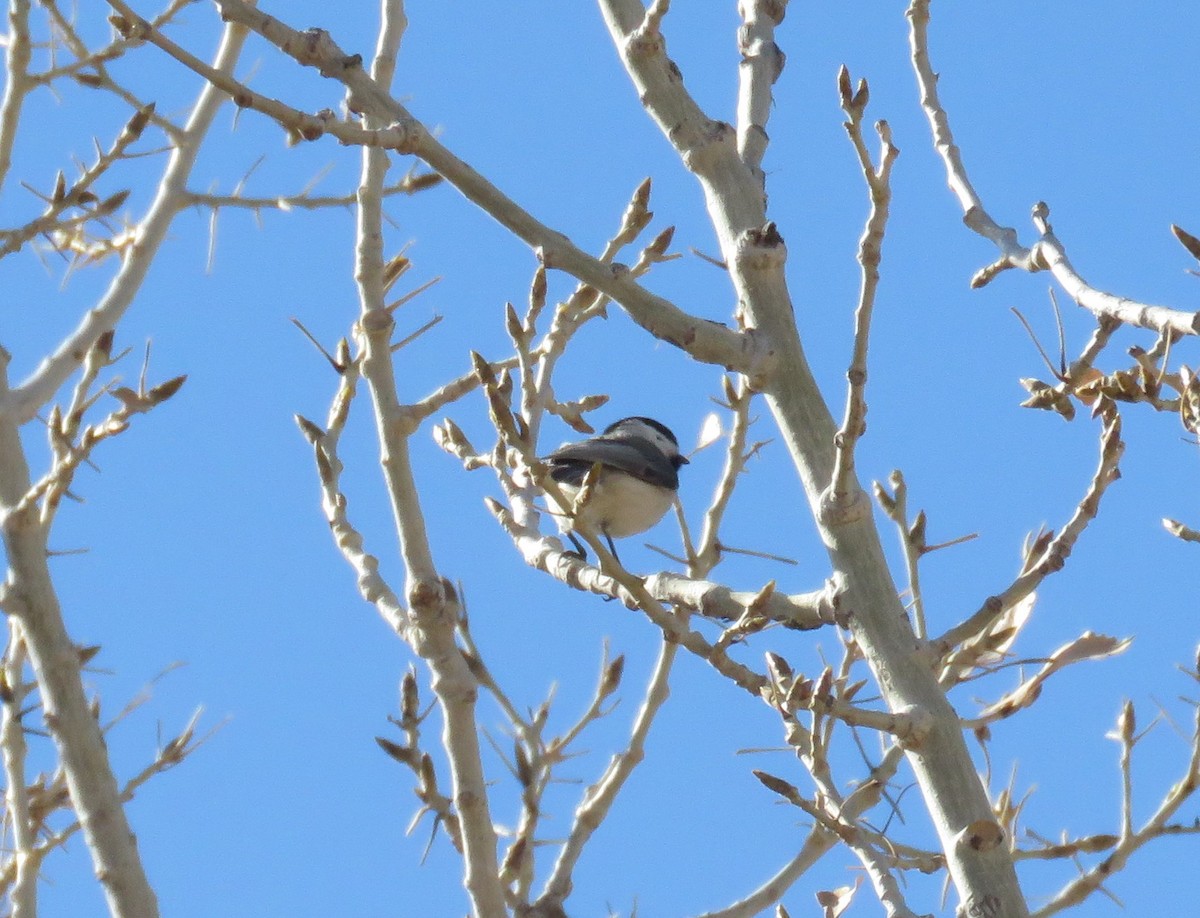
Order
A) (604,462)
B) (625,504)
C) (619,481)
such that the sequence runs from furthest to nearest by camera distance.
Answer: (625,504)
(619,481)
(604,462)

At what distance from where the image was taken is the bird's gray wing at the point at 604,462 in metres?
5.63

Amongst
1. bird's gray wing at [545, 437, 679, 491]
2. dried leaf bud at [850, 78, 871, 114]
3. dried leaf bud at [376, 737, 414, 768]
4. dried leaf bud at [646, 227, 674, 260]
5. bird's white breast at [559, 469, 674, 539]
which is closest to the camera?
dried leaf bud at [850, 78, 871, 114]

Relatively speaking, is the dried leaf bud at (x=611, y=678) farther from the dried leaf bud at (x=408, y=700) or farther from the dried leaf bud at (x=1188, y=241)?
the dried leaf bud at (x=1188, y=241)

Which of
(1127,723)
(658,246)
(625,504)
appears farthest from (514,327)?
(625,504)

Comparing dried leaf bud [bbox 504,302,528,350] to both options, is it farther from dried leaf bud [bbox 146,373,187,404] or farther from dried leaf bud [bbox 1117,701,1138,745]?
dried leaf bud [bbox 1117,701,1138,745]

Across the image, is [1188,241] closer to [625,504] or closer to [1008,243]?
[1008,243]

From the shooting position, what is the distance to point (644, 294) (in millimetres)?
2801

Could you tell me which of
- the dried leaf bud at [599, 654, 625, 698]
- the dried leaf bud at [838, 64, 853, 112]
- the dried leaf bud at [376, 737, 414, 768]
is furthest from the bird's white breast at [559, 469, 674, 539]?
the dried leaf bud at [838, 64, 853, 112]

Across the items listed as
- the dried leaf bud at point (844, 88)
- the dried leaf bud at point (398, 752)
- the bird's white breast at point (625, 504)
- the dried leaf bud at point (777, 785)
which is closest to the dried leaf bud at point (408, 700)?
the dried leaf bud at point (398, 752)

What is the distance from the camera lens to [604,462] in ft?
18.6

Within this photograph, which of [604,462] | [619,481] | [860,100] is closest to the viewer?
[860,100]

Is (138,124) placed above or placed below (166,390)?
above

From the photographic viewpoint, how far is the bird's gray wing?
5.63 m

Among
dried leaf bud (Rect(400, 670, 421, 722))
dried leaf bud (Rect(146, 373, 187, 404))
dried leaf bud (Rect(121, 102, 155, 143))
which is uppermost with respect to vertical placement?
dried leaf bud (Rect(121, 102, 155, 143))
